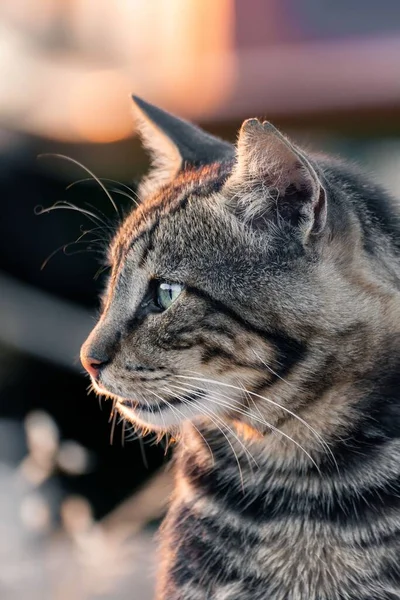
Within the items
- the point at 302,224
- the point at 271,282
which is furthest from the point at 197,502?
the point at 302,224

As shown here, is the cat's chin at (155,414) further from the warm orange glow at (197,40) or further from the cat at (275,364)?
the warm orange glow at (197,40)

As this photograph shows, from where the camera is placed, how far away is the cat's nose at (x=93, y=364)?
1.50 meters

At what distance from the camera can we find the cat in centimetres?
142

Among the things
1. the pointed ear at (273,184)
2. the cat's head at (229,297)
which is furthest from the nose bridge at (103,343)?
the pointed ear at (273,184)

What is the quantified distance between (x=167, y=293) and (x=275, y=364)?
0.23m

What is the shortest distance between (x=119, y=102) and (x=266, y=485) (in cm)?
238

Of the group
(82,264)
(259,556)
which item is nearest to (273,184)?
(259,556)

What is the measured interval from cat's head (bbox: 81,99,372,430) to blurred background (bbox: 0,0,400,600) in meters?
0.50

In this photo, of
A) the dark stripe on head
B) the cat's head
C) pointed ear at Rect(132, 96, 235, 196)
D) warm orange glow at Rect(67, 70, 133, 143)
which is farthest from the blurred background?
the dark stripe on head

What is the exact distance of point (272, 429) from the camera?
4.97 ft

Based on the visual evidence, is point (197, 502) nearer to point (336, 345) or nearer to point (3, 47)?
point (336, 345)

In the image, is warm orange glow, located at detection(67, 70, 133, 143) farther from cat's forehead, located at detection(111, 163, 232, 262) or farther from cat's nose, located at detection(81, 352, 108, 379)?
cat's nose, located at detection(81, 352, 108, 379)

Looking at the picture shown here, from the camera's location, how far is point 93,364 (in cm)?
151

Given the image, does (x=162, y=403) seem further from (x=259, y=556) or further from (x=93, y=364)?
(x=259, y=556)
